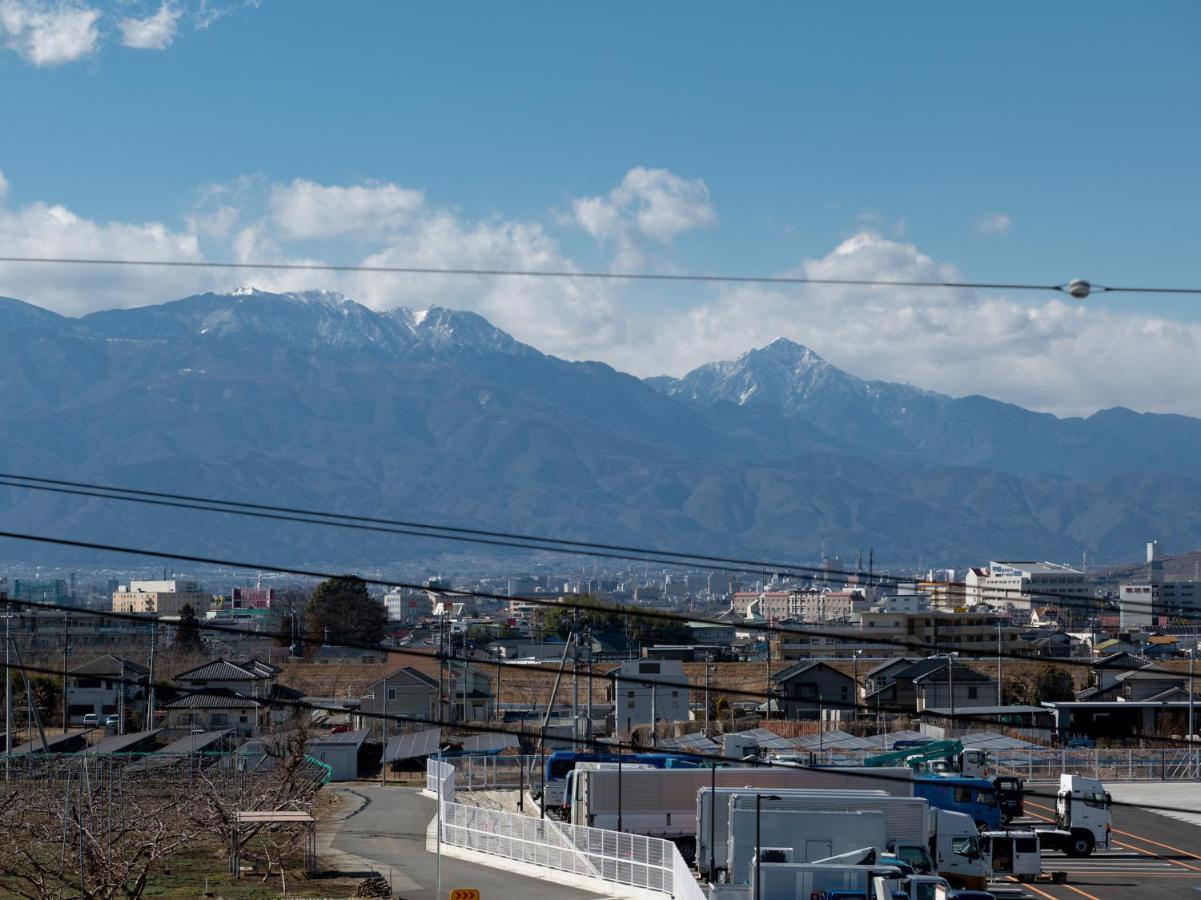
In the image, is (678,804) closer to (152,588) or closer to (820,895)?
(820,895)

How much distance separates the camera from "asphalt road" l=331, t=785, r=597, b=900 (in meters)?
21.2

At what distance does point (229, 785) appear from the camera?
26.8 meters

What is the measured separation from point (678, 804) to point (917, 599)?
80797mm

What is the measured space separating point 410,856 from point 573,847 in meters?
3.82

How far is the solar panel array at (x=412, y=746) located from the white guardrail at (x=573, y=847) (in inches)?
492

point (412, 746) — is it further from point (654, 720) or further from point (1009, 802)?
point (1009, 802)

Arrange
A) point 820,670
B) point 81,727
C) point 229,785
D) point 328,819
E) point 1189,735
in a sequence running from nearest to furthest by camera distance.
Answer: point 229,785 → point 328,819 → point 1189,735 → point 81,727 → point 820,670

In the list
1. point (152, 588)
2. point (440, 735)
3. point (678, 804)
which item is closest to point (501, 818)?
point (678, 804)

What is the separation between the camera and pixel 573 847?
2217 cm

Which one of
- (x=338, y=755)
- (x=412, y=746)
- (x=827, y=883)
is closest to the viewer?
(x=827, y=883)

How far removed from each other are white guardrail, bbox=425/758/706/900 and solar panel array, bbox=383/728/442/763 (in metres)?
12.5

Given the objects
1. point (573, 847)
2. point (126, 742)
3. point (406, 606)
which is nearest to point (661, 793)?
point (573, 847)

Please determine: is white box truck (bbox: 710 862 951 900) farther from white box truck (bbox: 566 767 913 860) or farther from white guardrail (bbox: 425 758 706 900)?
white box truck (bbox: 566 767 913 860)

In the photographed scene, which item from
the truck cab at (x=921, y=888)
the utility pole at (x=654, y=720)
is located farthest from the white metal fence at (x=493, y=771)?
the truck cab at (x=921, y=888)
